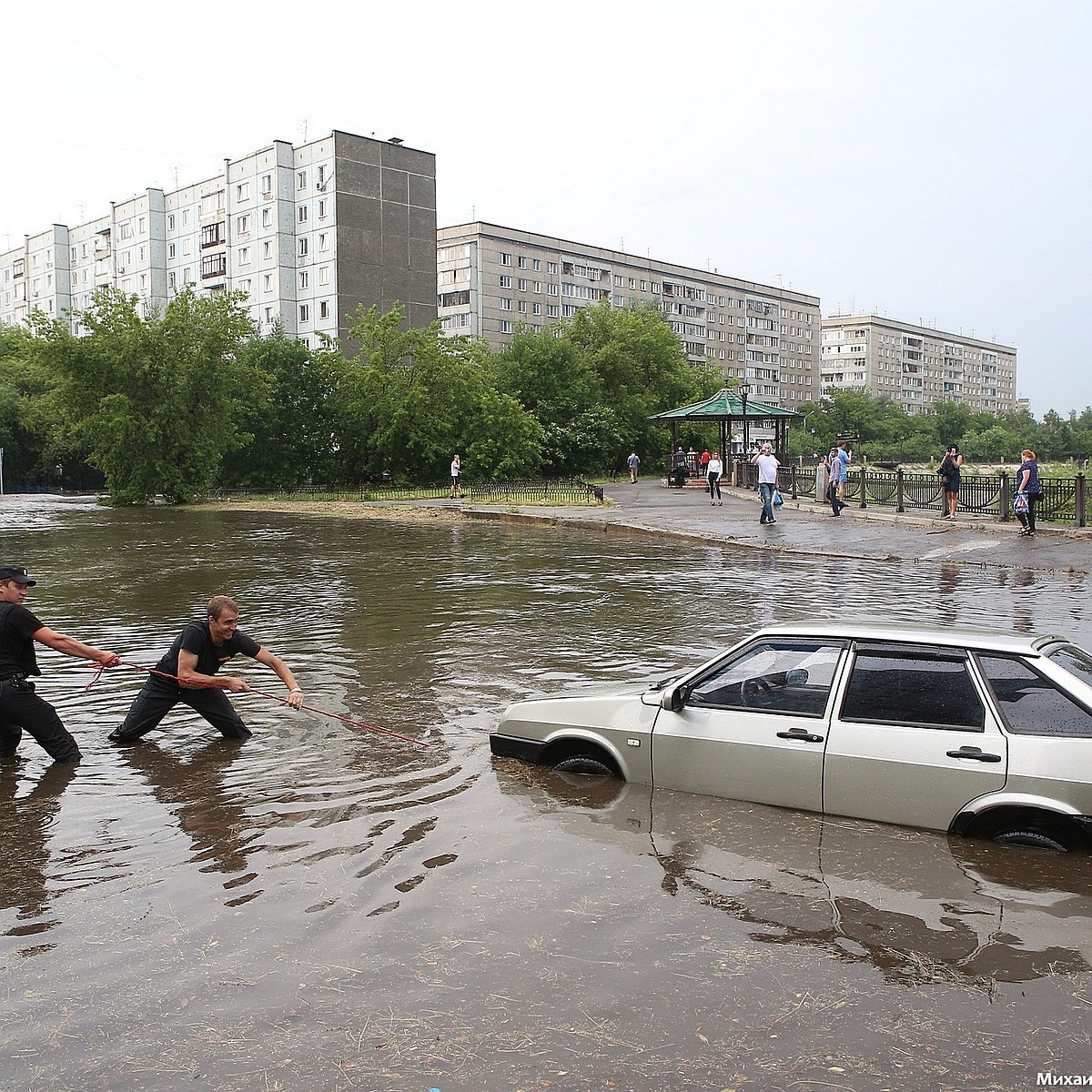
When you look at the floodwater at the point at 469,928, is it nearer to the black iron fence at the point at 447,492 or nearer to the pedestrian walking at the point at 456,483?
the black iron fence at the point at 447,492

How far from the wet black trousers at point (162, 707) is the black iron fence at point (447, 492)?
2913 centimetres

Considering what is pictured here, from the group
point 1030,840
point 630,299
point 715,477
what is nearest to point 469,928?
point 1030,840

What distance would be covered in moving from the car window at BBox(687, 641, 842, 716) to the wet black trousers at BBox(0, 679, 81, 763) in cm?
435

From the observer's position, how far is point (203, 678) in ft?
26.2

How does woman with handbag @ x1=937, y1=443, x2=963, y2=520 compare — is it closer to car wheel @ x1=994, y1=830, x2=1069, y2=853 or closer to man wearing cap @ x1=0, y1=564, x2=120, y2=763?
car wheel @ x1=994, y1=830, x2=1069, y2=853

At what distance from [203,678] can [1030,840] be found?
553 centimetres

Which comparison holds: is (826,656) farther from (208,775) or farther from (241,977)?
(208,775)

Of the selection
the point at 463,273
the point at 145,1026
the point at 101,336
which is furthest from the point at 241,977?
the point at 463,273

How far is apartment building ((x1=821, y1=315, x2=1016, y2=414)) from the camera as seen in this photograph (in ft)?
546

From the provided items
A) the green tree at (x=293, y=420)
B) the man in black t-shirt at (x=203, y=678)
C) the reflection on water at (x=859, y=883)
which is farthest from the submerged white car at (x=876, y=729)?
the green tree at (x=293, y=420)

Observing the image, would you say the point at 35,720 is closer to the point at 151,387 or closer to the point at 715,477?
the point at 715,477

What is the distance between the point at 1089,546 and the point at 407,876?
20024mm

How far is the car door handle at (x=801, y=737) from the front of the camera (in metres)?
6.07

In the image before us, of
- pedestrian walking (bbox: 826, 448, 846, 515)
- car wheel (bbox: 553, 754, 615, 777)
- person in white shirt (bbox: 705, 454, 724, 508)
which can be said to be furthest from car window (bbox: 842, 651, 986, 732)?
person in white shirt (bbox: 705, 454, 724, 508)
